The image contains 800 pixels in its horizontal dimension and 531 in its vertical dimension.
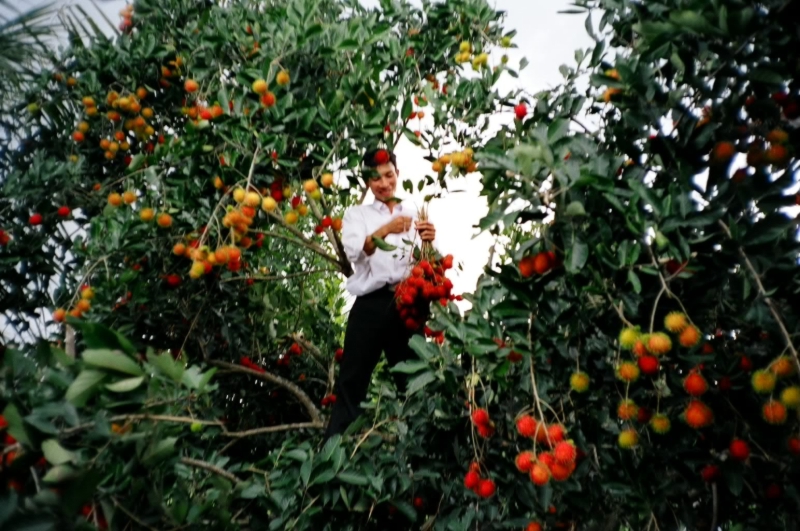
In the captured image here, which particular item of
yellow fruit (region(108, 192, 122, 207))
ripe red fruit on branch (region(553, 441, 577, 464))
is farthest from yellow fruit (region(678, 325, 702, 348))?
yellow fruit (region(108, 192, 122, 207))

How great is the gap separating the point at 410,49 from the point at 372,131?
2.50 ft

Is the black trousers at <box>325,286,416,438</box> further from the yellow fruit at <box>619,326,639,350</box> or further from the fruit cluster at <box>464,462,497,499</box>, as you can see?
the yellow fruit at <box>619,326,639,350</box>

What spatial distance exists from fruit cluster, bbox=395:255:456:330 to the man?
0.45 ft

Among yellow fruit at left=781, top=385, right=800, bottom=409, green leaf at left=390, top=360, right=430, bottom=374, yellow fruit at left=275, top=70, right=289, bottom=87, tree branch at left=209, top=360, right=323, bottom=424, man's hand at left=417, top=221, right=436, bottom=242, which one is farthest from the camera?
tree branch at left=209, top=360, right=323, bottom=424

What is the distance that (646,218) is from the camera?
120 centimetres

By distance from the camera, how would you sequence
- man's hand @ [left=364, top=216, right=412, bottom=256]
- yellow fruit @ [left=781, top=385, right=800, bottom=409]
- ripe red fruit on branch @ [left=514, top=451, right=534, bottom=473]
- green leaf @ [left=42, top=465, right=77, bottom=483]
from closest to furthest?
green leaf @ [left=42, top=465, right=77, bottom=483] < yellow fruit @ [left=781, top=385, right=800, bottom=409] < ripe red fruit on branch @ [left=514, top=451, right=534, bottom=473] < man's hand @ [left=364, top=216, right=412, bottom=256]

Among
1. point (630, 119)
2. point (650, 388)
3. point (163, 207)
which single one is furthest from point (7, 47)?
point (650, 388)

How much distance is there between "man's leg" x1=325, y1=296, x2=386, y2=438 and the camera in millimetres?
2502

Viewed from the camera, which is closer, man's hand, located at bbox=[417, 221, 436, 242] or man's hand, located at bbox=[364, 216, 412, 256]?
man's hand, located at bbox=[417, 221, 436, 242]

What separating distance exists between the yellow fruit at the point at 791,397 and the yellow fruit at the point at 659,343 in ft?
0.72

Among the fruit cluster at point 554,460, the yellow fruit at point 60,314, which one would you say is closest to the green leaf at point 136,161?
the yellow fruit at point 60,314

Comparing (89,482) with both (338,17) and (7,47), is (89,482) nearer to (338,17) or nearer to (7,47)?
(7,47)

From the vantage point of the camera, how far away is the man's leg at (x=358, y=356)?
2.50 metres

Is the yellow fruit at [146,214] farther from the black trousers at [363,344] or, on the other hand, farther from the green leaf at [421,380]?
the green leaf at [421,380]
